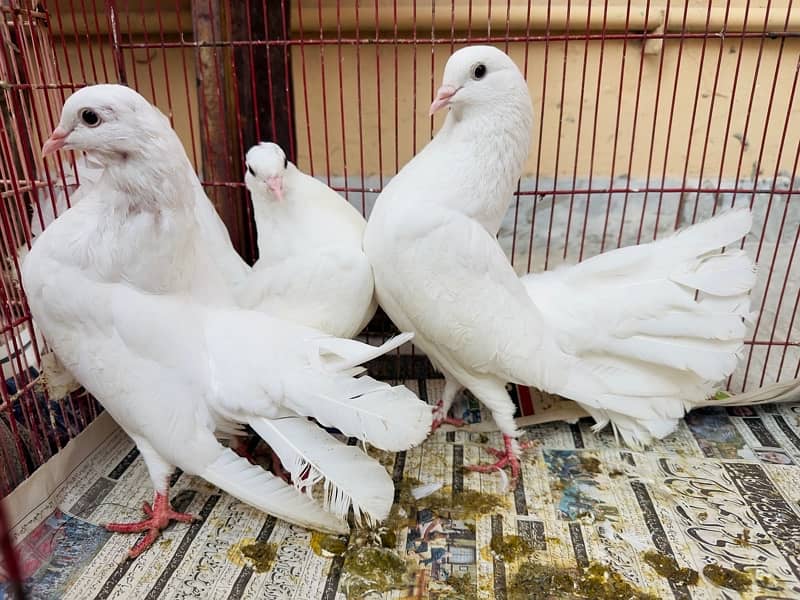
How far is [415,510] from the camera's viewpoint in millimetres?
1332

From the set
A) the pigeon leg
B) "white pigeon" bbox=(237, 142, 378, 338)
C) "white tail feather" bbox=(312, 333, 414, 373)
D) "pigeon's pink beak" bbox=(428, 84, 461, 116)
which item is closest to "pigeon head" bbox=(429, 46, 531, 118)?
"pigeon's pink beak" bbox=(428, 84, 461, 116)

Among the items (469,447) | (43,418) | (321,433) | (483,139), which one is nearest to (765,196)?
(483,139)

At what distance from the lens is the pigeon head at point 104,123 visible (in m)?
1.01

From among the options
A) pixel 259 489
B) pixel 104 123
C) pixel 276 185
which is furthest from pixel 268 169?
pixel 259 489

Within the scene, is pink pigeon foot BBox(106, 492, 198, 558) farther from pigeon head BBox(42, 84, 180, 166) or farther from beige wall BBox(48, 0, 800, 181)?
beige wall BBox(48, 0, 800, 181)

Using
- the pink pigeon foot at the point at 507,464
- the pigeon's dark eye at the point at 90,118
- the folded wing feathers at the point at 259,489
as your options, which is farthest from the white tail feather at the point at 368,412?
the pigeon's dark eye at the point at 90,118

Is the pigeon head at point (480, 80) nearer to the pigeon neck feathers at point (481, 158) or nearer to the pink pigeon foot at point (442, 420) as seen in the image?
the pigeon neck feathers at point (481, 158)

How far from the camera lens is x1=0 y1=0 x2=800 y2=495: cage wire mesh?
4.95 ft

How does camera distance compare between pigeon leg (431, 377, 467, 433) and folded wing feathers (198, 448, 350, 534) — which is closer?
folded wing feathers (198, 448, 350, 534)

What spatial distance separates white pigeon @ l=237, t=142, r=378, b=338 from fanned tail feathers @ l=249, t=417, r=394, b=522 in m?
0.28

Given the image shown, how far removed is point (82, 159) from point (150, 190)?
59cm

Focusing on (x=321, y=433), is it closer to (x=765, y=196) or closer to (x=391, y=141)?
(x=391, y=141)

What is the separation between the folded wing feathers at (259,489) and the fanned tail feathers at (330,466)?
4 cm

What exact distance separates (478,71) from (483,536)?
1072 millimetres
